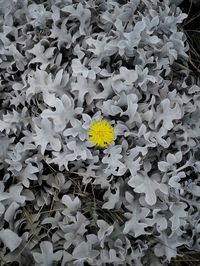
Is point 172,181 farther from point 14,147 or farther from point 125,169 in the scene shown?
point 14,147

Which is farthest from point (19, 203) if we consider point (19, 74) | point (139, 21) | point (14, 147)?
point (139, 21)

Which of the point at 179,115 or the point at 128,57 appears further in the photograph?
the point at 128,57

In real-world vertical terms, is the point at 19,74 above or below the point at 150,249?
above
